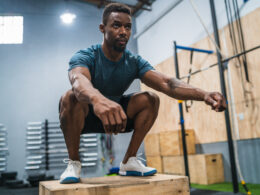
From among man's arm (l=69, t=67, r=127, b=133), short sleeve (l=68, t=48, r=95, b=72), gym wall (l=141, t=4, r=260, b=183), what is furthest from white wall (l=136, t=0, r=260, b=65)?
man's arm (l=69, t=67, r=127, b=133)

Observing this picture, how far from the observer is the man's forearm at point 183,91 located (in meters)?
1.45

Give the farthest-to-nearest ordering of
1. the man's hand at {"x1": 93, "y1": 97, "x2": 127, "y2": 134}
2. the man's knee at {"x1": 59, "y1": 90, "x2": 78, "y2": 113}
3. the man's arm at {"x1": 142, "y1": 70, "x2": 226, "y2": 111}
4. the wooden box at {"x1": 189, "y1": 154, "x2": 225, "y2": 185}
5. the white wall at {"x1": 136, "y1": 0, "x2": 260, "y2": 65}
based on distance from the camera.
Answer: the white wall at {"x1": 136, "y1": 0, "x2": 260, "y2": 65} → the wooden box at {"x1": 189, "y1": 154, "x2": 225, "y2": 185} → the man's knee at {"x1": 59, "y1": 90, "x2": 78, "y2": 113} → the man's arm at {"x1": 142, "y1": 70, "x2": 226, "y2": 111} → the man's hand at {"x1": 93, "y1": 97, "x2": 127, "y2": 134}

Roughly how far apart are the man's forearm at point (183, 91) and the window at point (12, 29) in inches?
48.6

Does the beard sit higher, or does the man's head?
the man's head

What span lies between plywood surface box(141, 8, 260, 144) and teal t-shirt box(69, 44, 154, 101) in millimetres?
1103

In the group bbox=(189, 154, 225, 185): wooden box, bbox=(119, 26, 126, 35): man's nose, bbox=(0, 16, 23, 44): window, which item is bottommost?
bbox=(189, 154, 225, 185): wooden box

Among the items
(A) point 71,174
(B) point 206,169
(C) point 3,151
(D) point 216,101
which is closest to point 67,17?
(A) point 71,174

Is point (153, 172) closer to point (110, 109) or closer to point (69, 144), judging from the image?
point (69, 144)

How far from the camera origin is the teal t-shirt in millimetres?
1623

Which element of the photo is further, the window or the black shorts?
the window

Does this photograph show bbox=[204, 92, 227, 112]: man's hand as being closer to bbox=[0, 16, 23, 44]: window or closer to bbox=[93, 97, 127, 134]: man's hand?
bbox=[93, 97, 127, 134]: man's hand

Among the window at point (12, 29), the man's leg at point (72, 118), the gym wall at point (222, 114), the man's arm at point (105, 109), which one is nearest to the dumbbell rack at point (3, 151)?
the window at point (12, 29)

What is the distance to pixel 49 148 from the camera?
17.9 feet

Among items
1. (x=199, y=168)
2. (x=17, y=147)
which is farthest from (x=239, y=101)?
(x=17, y=147)
